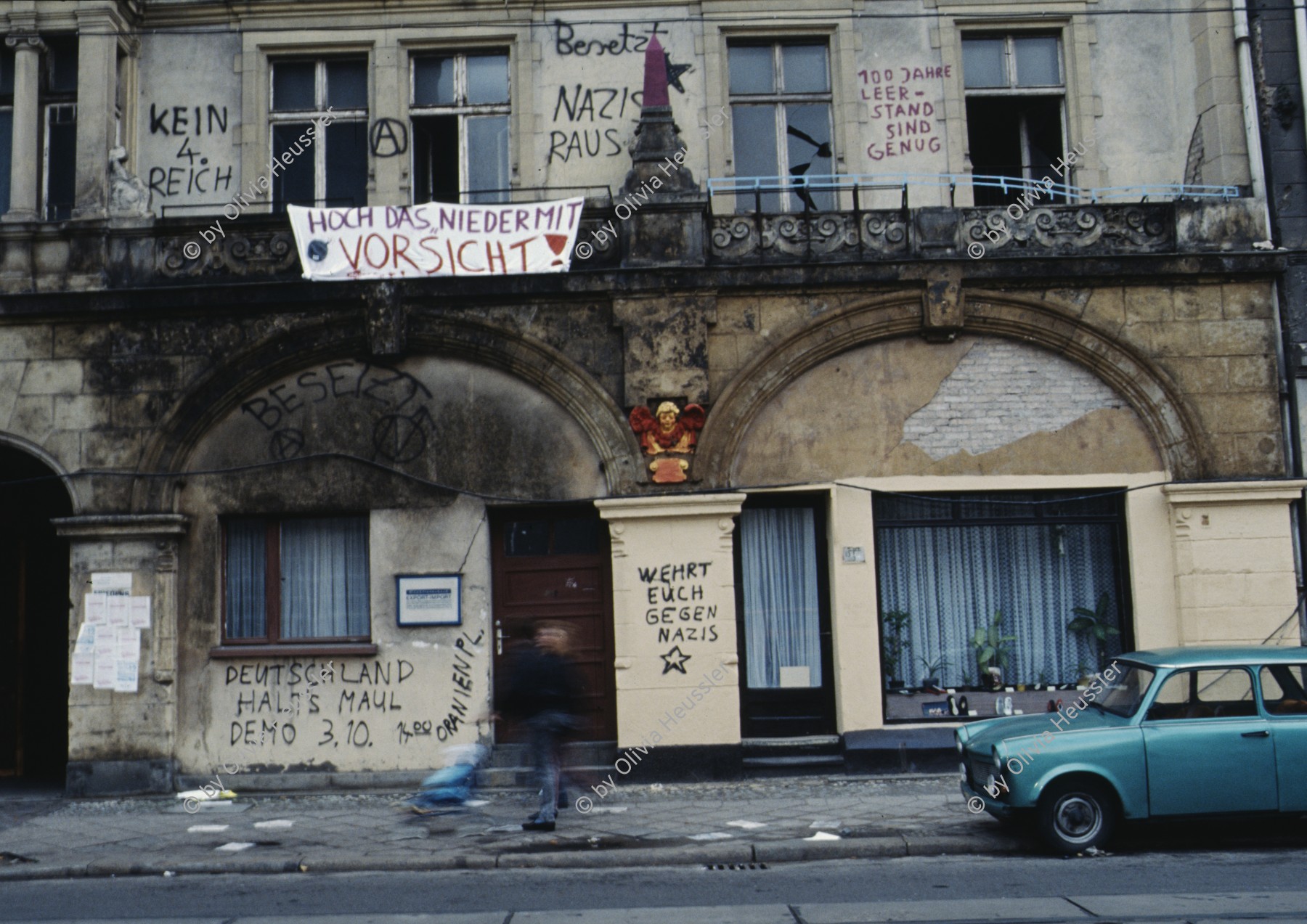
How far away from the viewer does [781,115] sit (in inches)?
557

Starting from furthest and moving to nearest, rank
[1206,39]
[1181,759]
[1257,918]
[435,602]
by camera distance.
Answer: [1206,39] < [435,602] < [1181,759] < [1257,918]

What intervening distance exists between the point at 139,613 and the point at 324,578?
75.3 inches

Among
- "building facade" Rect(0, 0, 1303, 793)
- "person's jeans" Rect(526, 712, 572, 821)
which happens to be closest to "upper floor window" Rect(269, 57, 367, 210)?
"building facade" Rect(0, 0, 1303, 793)

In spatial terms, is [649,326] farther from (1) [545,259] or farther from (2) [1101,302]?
(2) [1101,302]

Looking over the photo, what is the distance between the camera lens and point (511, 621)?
1302 centimetres

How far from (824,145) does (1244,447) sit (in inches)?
225

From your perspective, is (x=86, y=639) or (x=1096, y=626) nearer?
(x=86, y=639)

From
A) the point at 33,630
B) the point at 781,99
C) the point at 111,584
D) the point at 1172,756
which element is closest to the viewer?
the point at 1172,756

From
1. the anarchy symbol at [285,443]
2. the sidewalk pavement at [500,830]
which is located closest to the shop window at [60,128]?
the anarchy symbol at [285,443]

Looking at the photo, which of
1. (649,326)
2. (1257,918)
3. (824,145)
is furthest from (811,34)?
(1257,918)

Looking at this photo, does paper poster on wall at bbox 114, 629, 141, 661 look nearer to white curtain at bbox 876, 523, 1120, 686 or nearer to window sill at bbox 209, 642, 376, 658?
window sill at bbox 209, 642, 376, 658

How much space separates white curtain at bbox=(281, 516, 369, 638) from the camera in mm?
13188

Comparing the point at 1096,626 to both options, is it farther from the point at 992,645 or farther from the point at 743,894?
the point at 743,894

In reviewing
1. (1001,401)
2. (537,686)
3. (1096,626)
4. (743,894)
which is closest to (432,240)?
(537,686)
